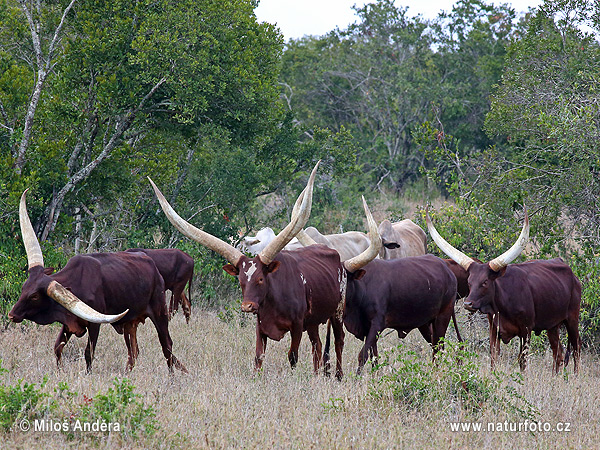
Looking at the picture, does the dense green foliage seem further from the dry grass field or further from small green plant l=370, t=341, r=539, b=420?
small green plant l=370, t=341, r=539, b=420

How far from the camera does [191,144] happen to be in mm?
11805

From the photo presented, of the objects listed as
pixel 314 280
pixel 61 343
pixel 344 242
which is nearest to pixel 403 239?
pixel 344 242

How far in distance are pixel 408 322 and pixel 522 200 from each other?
3.54 meters

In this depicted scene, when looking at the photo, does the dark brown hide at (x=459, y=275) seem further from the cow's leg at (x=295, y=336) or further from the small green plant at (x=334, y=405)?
the small green plant at (x=334, y=405)

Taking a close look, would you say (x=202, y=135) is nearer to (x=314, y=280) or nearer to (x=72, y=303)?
(x=314, y=280)

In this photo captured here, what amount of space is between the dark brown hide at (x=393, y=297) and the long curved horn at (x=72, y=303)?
2531 millimetres

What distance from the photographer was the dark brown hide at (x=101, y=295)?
24.1 ft

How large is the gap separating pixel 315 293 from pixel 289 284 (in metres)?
0.40

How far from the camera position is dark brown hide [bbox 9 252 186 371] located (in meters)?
7.34

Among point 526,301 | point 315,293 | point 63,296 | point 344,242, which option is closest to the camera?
point 63,296

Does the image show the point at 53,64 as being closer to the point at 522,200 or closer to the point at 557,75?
the point at 522,200

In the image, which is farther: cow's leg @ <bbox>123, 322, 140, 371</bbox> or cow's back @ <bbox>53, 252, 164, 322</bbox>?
cow's leg @ <bbox>123, 322, 140, 371</bbox>

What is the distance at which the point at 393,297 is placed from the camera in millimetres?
8164

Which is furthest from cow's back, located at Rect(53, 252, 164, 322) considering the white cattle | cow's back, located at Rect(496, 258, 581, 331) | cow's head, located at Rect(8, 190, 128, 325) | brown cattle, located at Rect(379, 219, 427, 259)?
brown cattle, located at Rect(379, 219, 427, 259)
